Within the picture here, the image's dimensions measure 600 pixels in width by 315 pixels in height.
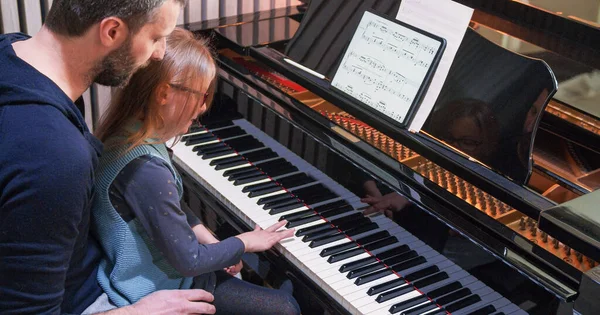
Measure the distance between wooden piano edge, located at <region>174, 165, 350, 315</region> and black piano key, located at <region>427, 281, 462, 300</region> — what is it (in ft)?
0.81

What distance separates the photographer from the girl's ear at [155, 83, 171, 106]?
1971 mm

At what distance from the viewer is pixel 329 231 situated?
2266 millimetres

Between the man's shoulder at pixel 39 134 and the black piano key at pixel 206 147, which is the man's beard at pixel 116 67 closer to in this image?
the man's shoulder at pixel 39 134

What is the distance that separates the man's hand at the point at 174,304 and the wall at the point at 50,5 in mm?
1655

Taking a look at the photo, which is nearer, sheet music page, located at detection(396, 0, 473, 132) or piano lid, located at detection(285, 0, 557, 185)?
piano lid, located at detection(285, 0, 557, 185)

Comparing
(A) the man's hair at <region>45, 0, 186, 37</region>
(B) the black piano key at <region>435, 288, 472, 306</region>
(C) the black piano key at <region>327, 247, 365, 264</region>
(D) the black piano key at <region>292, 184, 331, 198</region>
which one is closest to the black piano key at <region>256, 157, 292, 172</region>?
(D) the black piano key at <region>292, 184, 331, 198</region>

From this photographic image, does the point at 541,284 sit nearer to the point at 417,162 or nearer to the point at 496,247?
the point at 496,247

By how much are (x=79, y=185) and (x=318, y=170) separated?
3.41 ft

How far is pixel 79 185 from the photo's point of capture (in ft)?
4.89

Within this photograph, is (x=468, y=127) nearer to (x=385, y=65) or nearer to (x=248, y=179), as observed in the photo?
(x=385, y=65)

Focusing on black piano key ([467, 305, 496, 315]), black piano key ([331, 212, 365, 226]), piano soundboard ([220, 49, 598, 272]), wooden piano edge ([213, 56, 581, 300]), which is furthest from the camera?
black piano key ([331, 212, 365, 226])

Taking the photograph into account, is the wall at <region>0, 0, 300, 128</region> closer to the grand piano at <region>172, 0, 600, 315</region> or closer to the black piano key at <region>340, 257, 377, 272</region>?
the grand piano at <region>172, 0, 600, 315</region>

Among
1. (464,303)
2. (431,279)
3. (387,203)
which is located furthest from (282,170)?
(464,303)

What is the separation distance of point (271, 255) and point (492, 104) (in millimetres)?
841
